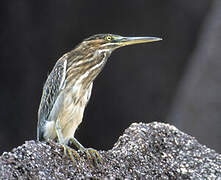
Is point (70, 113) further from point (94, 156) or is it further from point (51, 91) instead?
point (94, 156)

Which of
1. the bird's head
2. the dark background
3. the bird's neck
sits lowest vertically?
the dark background

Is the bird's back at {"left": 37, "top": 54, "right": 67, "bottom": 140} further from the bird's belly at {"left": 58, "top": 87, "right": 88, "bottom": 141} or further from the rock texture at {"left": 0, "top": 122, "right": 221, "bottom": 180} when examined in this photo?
the rock texture at {"left": 0, "top": 122, "right": 221, "bottom": 180}

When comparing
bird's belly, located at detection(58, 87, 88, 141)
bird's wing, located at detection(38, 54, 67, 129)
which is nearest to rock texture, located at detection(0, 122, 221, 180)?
bird's belly, located at detection(58, 87, 88, 141)

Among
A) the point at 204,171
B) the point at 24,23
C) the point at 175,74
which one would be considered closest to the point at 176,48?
the point at 175,74

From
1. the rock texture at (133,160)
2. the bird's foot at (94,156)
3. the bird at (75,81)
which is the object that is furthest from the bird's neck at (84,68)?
the bird's foot at (94,156)

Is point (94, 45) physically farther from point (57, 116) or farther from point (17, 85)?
point (17, 85)

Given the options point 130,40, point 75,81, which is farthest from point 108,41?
point 75,81
